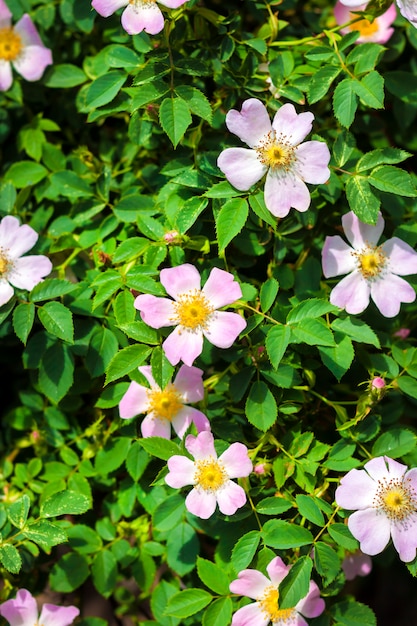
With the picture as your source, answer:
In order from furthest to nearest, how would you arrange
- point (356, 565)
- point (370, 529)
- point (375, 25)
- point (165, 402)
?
point (375, 25), point (356, 565), point (165, 402), point (370, 529)

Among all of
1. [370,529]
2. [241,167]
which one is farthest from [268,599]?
[241,167]

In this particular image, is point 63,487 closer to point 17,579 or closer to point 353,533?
point 17,579

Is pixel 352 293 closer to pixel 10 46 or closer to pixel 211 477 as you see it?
pixel 211 477

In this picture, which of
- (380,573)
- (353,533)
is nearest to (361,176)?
(353,533)

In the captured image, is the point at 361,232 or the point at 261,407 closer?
the point at 261,407

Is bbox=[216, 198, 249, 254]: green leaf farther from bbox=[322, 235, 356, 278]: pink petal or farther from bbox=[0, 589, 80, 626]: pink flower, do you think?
bbox=[0, 589, 80, 626]: pink flower

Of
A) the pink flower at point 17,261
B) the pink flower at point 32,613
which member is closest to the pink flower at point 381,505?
the pink flower at point 32,613

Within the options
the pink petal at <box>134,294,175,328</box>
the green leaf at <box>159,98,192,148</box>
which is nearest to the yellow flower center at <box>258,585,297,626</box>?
the pink petal at <box>134,294,175,328</box>
